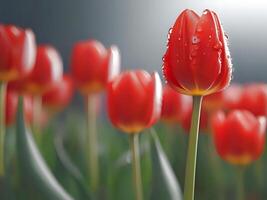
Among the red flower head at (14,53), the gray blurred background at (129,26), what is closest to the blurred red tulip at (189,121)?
the red flower head at (14,53)

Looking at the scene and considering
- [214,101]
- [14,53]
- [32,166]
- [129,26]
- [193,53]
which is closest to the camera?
[193,53]

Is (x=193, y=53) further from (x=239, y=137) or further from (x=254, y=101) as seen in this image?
(x=254, y=101)

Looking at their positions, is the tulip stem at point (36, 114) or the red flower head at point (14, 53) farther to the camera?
the tulip stem at point (36, 114)

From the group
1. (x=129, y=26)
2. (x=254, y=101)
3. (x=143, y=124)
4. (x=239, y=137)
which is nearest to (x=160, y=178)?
(x=143, y=124)

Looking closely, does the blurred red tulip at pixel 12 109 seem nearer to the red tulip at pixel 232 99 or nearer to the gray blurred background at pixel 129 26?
the red tulip at pixel 232 99

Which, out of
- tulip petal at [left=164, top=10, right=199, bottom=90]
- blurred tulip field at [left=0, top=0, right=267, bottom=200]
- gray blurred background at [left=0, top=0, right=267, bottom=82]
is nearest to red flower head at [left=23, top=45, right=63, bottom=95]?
blurred tulip field at [left=0, top=0, right=267, bottom=200]

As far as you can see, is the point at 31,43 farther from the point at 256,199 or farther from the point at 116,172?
the point at 256,199
